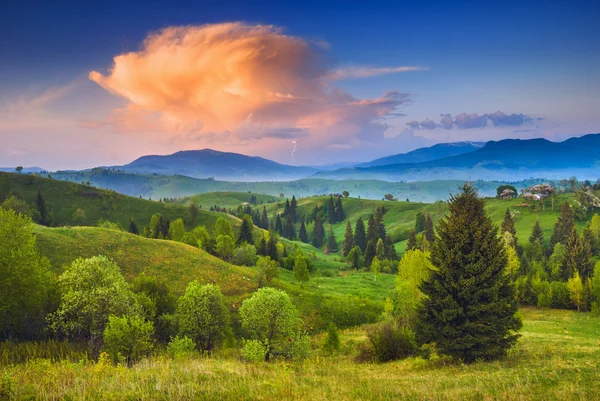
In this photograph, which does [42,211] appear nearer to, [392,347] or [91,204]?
[91,204]

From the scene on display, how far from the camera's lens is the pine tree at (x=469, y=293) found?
955 inches

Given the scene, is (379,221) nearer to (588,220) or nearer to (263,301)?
(588,220)

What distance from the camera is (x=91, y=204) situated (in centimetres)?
17425

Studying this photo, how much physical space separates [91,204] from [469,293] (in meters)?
195

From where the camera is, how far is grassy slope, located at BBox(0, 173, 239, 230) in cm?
16538

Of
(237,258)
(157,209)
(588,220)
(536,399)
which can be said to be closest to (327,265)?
(237,258)

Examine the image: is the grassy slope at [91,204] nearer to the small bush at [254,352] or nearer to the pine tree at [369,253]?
the pine tree at [369,253]

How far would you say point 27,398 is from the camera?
11.6m

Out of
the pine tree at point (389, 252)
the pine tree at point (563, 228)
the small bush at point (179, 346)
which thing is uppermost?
the pine tree at point (563, 228)

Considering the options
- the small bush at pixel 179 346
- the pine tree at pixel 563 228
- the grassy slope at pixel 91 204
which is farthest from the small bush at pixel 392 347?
the grassy slope at pixel 91 204

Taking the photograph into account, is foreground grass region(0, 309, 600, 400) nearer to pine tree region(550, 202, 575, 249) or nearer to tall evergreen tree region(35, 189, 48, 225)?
pine tree region(550, 202, 575, 249)

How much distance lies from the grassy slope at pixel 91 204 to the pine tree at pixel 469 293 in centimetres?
14987

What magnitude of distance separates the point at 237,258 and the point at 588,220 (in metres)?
186

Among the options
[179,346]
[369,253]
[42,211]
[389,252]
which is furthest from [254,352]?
[42,211]
